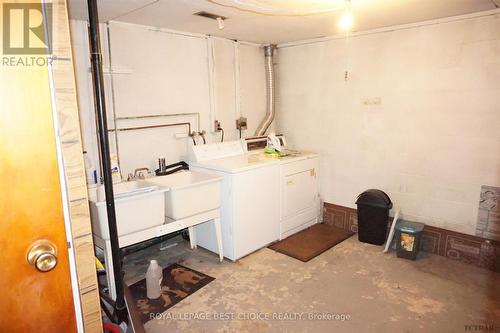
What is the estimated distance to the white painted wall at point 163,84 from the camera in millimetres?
2949

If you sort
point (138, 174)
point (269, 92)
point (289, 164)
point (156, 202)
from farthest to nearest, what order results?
point (269, 92) → point (289, 164) → point (138, 174) → point (156, 202)

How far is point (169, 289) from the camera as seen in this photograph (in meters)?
2.75

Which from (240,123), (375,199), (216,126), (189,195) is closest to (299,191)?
(375,199)

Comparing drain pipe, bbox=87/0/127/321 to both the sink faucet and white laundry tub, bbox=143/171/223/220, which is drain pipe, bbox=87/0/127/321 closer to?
white laundry tub, bbox=143/171/223/220

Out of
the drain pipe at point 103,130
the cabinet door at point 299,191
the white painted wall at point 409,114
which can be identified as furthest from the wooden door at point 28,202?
the white painted wall at point 409,114

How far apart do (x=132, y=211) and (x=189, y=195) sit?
52 centimetres

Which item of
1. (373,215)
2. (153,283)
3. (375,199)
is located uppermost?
(375,199)

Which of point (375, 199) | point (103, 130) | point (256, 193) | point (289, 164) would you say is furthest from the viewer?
point (289, 164)

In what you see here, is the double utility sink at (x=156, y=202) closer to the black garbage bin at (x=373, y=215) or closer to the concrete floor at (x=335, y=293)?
the concrete floor at (x=335, y=293)

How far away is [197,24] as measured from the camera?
3074mm

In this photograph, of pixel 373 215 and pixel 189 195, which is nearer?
pixel 189 195

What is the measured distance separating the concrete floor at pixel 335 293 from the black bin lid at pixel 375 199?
1.61 feet

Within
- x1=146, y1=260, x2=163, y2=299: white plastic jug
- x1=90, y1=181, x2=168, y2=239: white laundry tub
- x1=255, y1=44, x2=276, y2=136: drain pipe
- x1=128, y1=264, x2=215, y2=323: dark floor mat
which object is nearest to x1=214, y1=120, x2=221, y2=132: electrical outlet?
x1=255, y1=44, x2=276, y2=136: drain pipe

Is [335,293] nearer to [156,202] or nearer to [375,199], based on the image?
[375,199]
